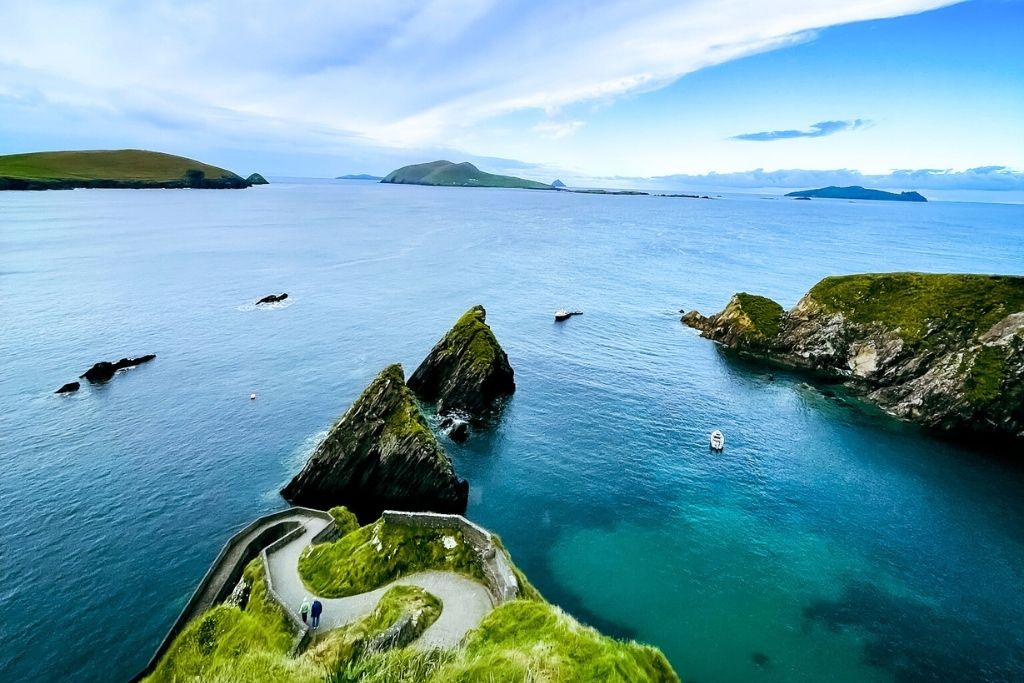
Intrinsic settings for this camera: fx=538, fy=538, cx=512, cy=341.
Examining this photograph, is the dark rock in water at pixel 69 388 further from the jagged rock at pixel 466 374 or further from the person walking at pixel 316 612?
the person walking at pixel 316 612

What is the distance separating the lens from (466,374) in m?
63.9

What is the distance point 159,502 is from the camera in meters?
44.5

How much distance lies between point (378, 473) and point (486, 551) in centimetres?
1780

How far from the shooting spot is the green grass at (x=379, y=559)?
1232 inches

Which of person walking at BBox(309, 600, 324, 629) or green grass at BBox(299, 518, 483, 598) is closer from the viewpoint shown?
person walking at BBox(309, 600, 324, 629)

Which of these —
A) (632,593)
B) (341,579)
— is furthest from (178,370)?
(632,593)

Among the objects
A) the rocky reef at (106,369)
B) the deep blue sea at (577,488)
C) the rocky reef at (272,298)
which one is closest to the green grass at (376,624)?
the deep blue sea at (577,488)

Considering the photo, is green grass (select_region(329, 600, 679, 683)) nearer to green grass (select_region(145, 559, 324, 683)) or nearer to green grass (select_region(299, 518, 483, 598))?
green grass (select_region(145, 559, 324, 683))

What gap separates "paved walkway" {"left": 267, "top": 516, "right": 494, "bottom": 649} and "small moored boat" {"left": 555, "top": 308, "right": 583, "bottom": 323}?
7279cm

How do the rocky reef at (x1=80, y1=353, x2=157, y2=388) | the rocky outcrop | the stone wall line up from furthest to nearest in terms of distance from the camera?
the rocky reef at (x1=80, y1=353, x2=157, y2=388), the rocky outcrop, the stone wall

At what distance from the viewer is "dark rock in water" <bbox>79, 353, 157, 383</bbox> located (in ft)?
220

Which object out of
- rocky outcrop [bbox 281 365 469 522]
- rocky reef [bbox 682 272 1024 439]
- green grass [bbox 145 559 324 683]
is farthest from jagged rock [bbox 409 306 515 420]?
rocky reef [bbox 682 272 1024 439]

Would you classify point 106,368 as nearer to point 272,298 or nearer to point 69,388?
point 69,388

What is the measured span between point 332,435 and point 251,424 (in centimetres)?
1659
